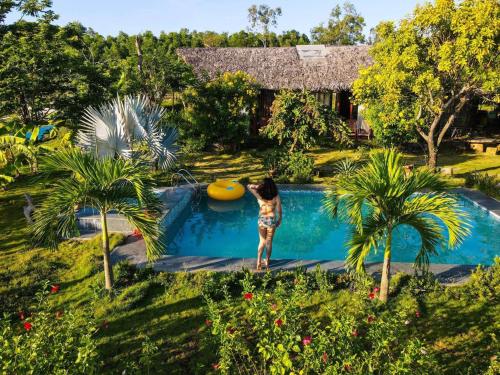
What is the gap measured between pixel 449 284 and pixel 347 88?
14084mm

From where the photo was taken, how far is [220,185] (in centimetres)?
1198

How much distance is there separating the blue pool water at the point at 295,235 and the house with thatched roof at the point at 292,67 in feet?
29.2

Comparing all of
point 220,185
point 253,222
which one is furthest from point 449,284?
point 220,185

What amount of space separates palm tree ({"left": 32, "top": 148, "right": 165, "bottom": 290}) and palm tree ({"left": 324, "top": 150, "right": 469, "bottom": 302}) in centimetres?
273

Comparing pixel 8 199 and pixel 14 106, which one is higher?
pixel 14 106

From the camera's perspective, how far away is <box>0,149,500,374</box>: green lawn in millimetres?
4902

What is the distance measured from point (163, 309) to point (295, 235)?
476cm

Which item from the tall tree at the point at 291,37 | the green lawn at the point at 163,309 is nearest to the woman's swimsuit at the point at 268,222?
the green lawn at the point at 163,309

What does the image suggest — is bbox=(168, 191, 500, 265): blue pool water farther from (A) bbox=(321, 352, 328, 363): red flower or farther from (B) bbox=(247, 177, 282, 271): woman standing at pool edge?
(A) bbox=(321, 352, 328, 363): red flower

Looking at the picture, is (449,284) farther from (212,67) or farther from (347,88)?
(212,67)

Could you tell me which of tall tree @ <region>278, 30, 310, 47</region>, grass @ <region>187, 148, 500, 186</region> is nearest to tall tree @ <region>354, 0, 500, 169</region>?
grass @ <region>187, 148, 500, 186</region>

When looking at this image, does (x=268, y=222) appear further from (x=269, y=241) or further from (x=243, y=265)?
(x=243, y=265)

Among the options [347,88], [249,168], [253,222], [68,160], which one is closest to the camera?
[68,160]

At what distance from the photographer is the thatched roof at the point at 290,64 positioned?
761 inches
